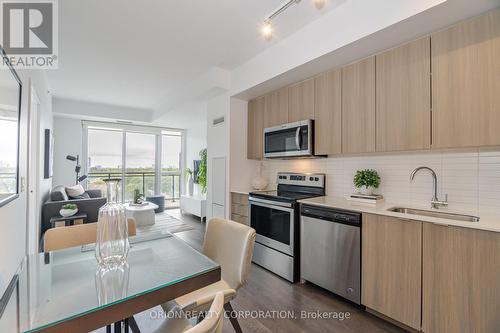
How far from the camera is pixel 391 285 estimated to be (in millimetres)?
1789

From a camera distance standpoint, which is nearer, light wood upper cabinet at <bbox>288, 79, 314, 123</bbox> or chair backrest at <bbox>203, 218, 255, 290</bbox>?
chair backrest at <bbox>203, 218, 255, 290</bbox>

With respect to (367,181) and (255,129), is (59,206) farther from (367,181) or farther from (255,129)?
(367,181)

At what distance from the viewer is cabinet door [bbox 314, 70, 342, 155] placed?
2.45 m

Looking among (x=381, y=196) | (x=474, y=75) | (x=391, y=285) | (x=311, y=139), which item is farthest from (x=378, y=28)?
(x=391, y=285)

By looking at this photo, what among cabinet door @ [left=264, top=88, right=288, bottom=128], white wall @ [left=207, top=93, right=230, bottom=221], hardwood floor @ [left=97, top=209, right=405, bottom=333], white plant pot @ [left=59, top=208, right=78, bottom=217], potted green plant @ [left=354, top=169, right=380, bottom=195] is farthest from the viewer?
white plant pot @ [left=59, top=208, right=78, bottom=217]

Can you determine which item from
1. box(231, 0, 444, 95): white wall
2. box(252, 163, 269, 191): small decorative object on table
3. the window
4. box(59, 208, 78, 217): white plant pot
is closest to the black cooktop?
box(252, 163, 269, 191): small decorative object on table

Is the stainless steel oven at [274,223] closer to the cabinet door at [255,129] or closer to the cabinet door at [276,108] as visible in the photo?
the cabinet door at [255,129]

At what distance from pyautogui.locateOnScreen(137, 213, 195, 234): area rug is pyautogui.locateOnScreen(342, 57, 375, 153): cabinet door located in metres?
3.49

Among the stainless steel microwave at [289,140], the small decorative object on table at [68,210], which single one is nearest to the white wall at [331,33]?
the stainless steel microwave at [289,140]

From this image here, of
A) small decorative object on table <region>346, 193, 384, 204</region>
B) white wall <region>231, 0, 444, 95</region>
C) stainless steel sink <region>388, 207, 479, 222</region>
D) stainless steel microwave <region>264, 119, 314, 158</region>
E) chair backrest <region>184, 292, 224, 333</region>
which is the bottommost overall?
chair backrest <region>184, 292, 224, 333</region>

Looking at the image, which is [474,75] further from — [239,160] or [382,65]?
[239,160]

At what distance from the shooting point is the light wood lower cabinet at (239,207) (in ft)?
10.4

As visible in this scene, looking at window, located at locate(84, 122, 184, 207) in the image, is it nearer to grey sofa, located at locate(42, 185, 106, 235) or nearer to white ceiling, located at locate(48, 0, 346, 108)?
grey sofa, located at locate(42, 185, 106, 235)

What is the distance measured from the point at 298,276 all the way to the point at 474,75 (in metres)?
2.27
